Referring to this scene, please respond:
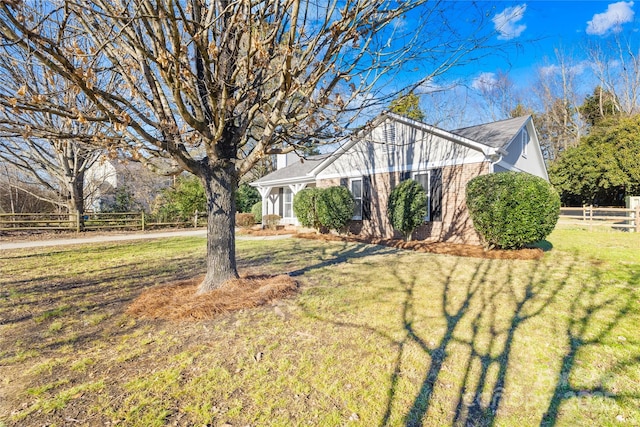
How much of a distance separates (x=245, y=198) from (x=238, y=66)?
21.2m

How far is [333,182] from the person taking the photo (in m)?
14.3

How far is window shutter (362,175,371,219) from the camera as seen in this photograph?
1285 centimetres

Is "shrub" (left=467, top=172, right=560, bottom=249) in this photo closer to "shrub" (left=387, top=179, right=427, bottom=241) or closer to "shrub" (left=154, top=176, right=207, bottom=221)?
"shrub" (left=387, top=179, right=427, bottom=241)

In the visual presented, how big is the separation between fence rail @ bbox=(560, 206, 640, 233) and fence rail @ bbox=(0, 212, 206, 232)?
871 inches

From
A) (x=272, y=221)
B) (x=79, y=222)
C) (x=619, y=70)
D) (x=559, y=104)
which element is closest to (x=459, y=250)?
(x=272, y=221)

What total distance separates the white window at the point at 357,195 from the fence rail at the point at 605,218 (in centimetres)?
1073

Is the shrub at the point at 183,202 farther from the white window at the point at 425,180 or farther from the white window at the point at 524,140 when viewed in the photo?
the white window at the point at 524,140

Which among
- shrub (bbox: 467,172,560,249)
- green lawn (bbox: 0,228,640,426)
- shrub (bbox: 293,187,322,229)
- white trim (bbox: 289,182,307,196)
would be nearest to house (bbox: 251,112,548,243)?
white trim (bbox: 289,182,307,196)

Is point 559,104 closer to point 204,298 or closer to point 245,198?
point 245,198

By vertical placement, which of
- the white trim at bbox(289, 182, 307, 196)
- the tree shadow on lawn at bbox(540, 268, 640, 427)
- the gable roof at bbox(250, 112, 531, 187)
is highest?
the gable roof at bbox(250, 112, 531, 187)

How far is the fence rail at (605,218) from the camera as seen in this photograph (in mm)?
13264

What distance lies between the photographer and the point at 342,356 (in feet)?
9.77

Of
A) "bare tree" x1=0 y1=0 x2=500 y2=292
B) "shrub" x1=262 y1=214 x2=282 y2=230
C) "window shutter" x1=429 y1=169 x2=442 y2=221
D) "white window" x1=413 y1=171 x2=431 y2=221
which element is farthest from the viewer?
"shrub" x1=262 y1=214 x2=282 y2=230

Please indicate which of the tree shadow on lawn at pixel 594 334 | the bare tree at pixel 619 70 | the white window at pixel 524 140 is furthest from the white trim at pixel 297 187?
the bare tree at pixel 619 70
